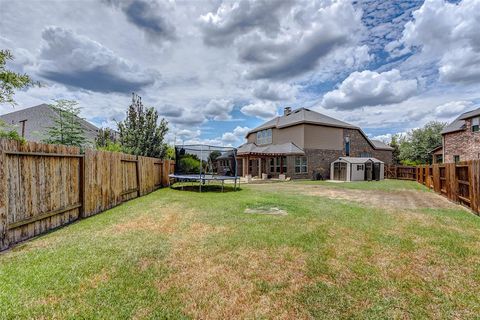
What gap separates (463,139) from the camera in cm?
2166

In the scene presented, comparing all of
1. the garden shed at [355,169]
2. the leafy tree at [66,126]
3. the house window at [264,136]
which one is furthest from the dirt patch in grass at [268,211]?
the house window at [264,136]

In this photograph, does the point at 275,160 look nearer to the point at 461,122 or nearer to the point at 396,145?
the point at 461,122

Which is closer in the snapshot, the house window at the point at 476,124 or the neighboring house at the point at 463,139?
the house window at the point at 476,124

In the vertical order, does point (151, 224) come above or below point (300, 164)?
below

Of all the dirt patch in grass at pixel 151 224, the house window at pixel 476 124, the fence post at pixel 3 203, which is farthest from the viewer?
the house window at pixel 476 124

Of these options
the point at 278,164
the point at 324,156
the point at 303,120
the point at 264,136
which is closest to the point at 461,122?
the point at 324,156

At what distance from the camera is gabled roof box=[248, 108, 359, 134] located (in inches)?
965

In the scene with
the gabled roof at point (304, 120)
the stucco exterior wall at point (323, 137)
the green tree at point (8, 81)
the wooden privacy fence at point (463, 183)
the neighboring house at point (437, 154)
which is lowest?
the wooden privacy fence at point (463, 183)

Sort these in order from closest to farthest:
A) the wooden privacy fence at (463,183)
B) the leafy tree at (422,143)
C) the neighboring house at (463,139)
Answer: the wooden privacy fence at (463,183), the neighboring house at (463,139), the leafy tree at (422,143)

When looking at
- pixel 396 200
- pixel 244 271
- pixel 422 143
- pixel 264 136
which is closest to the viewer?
pixel 244 271

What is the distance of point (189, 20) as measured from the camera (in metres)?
10.5

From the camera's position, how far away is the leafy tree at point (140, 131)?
1540 cm

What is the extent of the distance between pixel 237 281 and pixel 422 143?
40338mm

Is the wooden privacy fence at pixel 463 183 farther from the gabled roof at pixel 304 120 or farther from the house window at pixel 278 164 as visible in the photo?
the gabled roof at pixel 304 120
